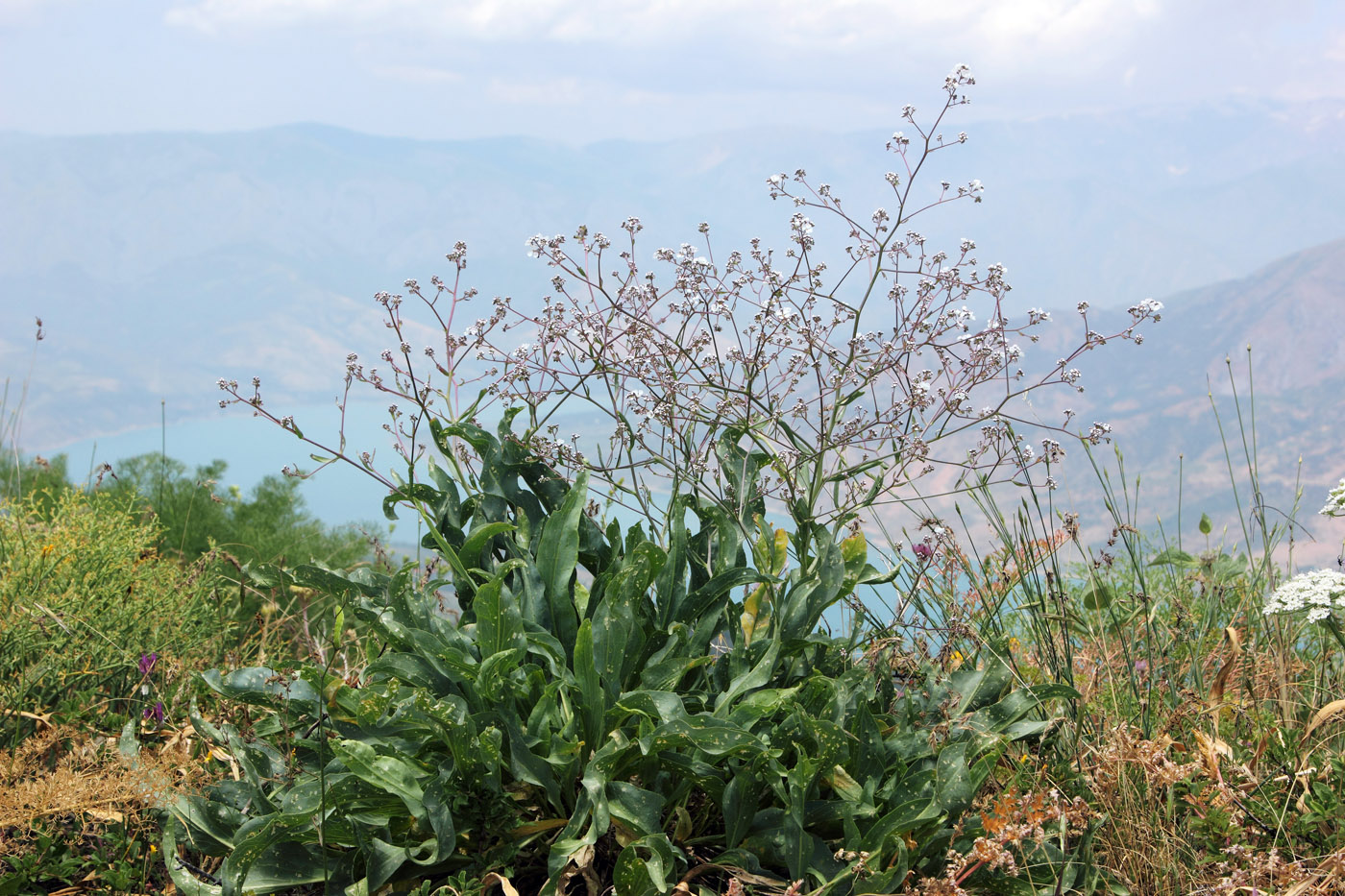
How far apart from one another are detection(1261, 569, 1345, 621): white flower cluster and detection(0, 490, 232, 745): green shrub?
3.38 meters

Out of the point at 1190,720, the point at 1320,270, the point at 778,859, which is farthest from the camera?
the point at 1320,270

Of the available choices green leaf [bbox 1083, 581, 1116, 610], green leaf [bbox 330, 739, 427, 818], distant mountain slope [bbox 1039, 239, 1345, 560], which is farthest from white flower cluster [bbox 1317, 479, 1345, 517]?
distant mountain slope [bbox 1039, 239, 1345, 560]

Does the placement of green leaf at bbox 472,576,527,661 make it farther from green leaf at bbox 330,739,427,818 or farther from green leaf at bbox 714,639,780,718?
green leaf at bbox 714,639,780,718

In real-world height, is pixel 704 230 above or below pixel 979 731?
above

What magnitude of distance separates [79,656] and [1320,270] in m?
211

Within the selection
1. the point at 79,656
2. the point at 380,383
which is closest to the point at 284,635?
the point at 79,656

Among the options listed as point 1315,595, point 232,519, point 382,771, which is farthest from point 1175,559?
point 232,519

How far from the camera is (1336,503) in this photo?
118 inches

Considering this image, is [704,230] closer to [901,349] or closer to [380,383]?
[901,349]

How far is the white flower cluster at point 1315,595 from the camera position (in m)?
2.67

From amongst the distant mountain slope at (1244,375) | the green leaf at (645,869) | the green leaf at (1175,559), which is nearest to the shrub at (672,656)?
the green leaf at (645,869)

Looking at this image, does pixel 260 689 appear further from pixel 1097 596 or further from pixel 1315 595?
pixel 1315 595

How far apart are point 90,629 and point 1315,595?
372 cm

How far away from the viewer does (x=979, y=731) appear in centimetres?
256
